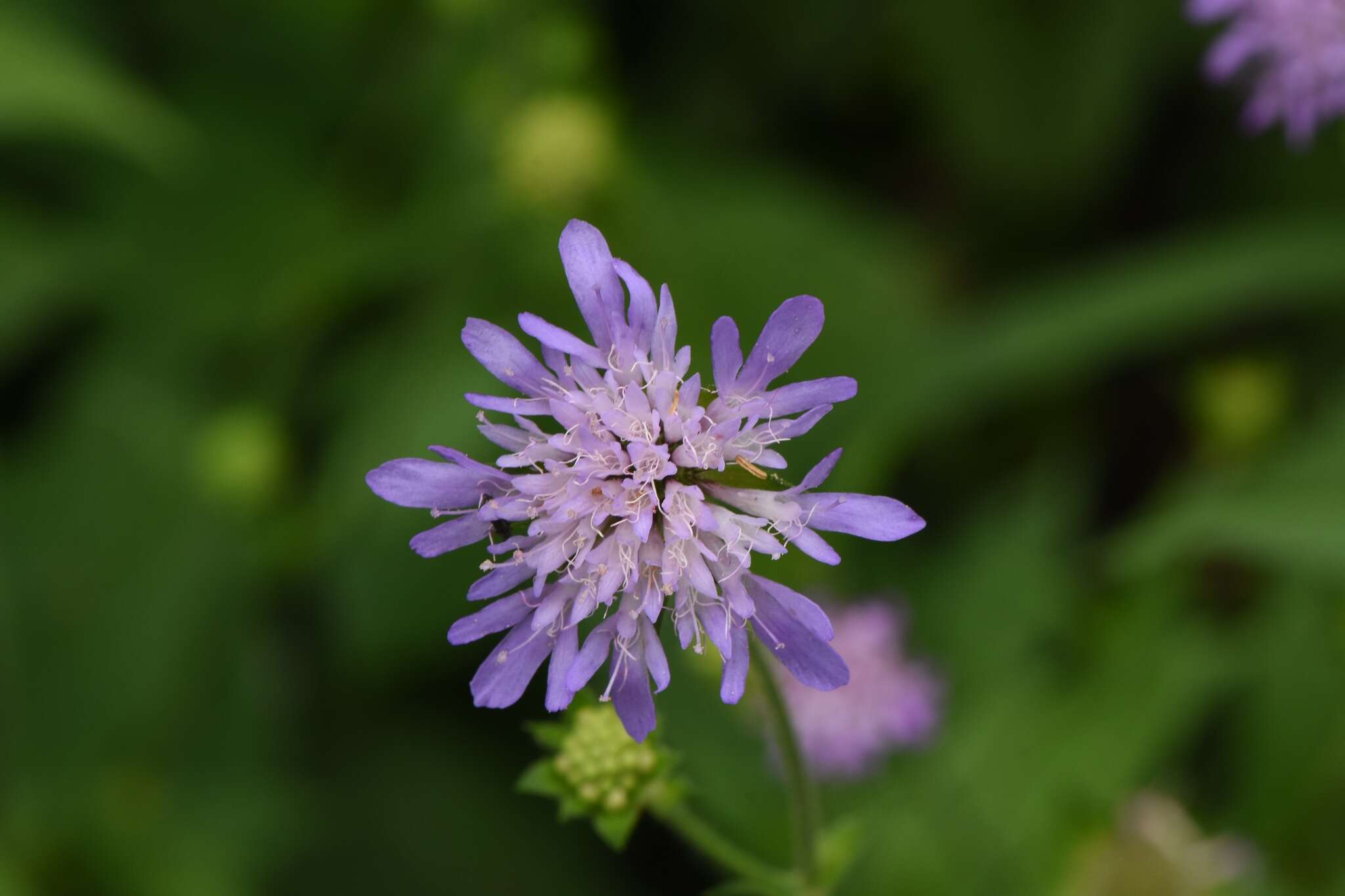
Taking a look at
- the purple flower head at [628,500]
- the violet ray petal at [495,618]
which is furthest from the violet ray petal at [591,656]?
the violet ray petal at [495,618]

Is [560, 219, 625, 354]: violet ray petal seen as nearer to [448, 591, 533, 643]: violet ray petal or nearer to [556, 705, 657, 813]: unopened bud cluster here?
[448, 591, 533, 643]: violet ray petal

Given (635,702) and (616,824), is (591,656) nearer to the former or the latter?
(635,702)

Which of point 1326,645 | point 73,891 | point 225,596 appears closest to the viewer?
point 1326,645

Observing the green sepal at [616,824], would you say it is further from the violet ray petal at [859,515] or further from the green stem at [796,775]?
the violet ray petal at [859,515]

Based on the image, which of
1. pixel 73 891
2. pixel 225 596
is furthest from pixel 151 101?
pixel 73 891

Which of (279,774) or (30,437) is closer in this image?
(279,774)

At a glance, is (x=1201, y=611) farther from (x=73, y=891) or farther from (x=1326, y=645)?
(x=73, y=891)

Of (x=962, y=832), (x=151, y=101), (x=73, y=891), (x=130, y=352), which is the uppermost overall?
(x=151, y=101)
